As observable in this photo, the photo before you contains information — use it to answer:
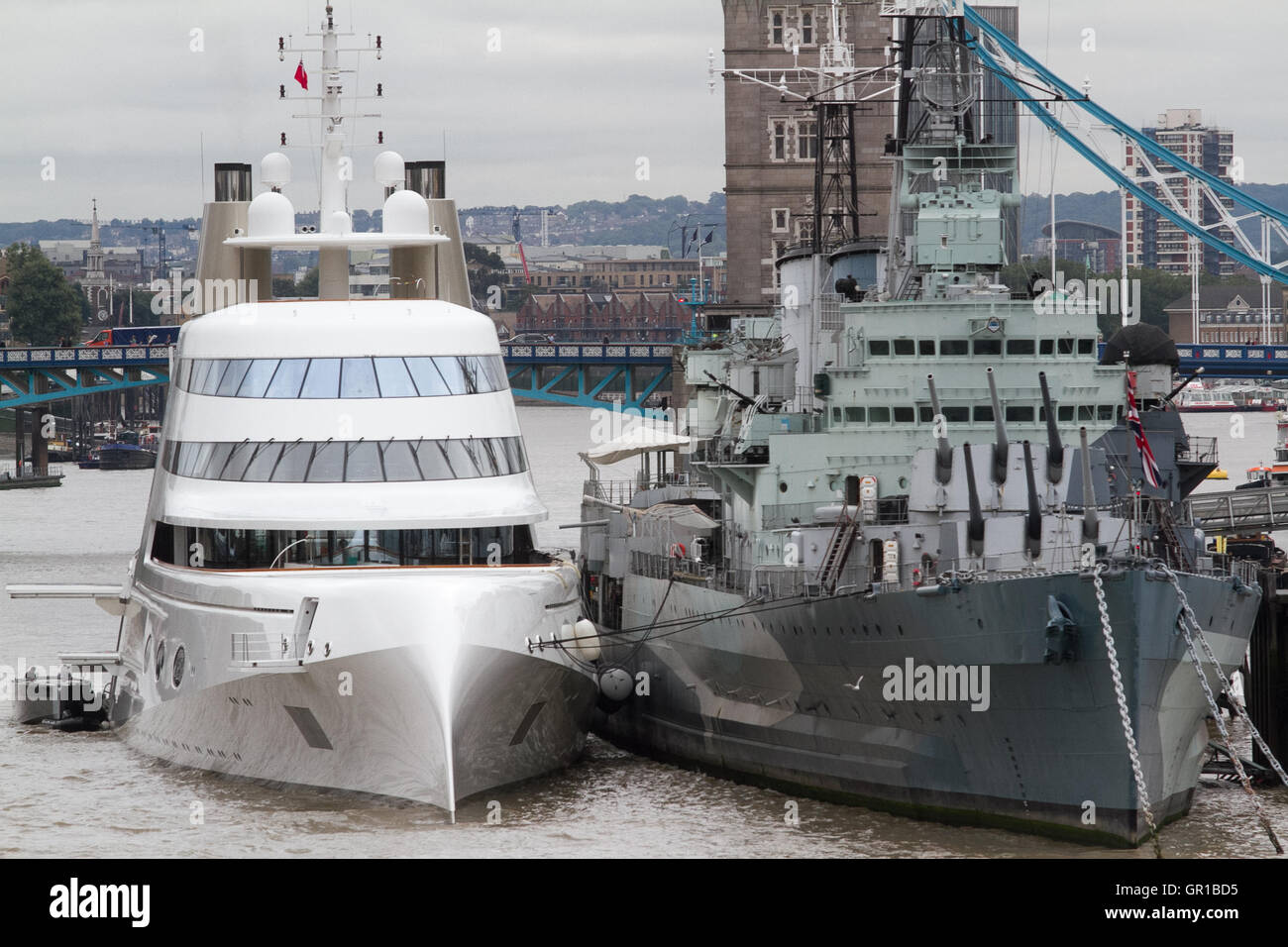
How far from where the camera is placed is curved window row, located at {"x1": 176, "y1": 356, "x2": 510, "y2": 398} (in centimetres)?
2900

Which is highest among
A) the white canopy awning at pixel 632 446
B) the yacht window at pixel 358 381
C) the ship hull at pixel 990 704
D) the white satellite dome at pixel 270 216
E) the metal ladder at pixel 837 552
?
the white satellite dome at pixel 270 216

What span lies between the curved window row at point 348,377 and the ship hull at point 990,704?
5.46 m

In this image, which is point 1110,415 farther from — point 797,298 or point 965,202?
point 797,298

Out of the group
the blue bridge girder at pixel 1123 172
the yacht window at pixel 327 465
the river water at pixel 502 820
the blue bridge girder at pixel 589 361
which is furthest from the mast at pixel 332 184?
the blue bridge girder at pixel 589 361

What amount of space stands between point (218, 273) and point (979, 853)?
16.8 metres

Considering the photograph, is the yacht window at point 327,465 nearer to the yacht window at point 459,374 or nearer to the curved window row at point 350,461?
the curved window row at point 350,461

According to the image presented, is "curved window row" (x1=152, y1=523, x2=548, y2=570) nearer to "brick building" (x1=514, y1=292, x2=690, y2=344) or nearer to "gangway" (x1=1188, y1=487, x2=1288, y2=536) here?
"gangway" (x1=1188, y1=487, x2=1288, y2=536)

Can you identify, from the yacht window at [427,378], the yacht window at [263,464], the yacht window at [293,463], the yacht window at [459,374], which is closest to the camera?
the yacht window at [293,463]

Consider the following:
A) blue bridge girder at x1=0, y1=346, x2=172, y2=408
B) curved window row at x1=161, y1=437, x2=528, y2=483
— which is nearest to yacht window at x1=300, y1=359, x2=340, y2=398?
curved window row at x1=161, y1=437, x2=528, y2=483

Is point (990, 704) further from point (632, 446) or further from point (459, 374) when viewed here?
point (632, 446)

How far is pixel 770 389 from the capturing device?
3544cm

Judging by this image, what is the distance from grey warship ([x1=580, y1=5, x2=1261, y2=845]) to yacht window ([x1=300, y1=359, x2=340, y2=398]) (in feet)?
22.4

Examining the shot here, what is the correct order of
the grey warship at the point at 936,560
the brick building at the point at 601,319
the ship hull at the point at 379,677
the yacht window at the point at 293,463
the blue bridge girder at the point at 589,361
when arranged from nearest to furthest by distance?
the grey warship at the point at 936,560, the ship hull at the point at 379,677, the yacht window at the point at 293,463, the blue bridge girder at the point at 589,361, the brick building at the point at 601,319

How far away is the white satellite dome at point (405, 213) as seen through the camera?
3353cm
